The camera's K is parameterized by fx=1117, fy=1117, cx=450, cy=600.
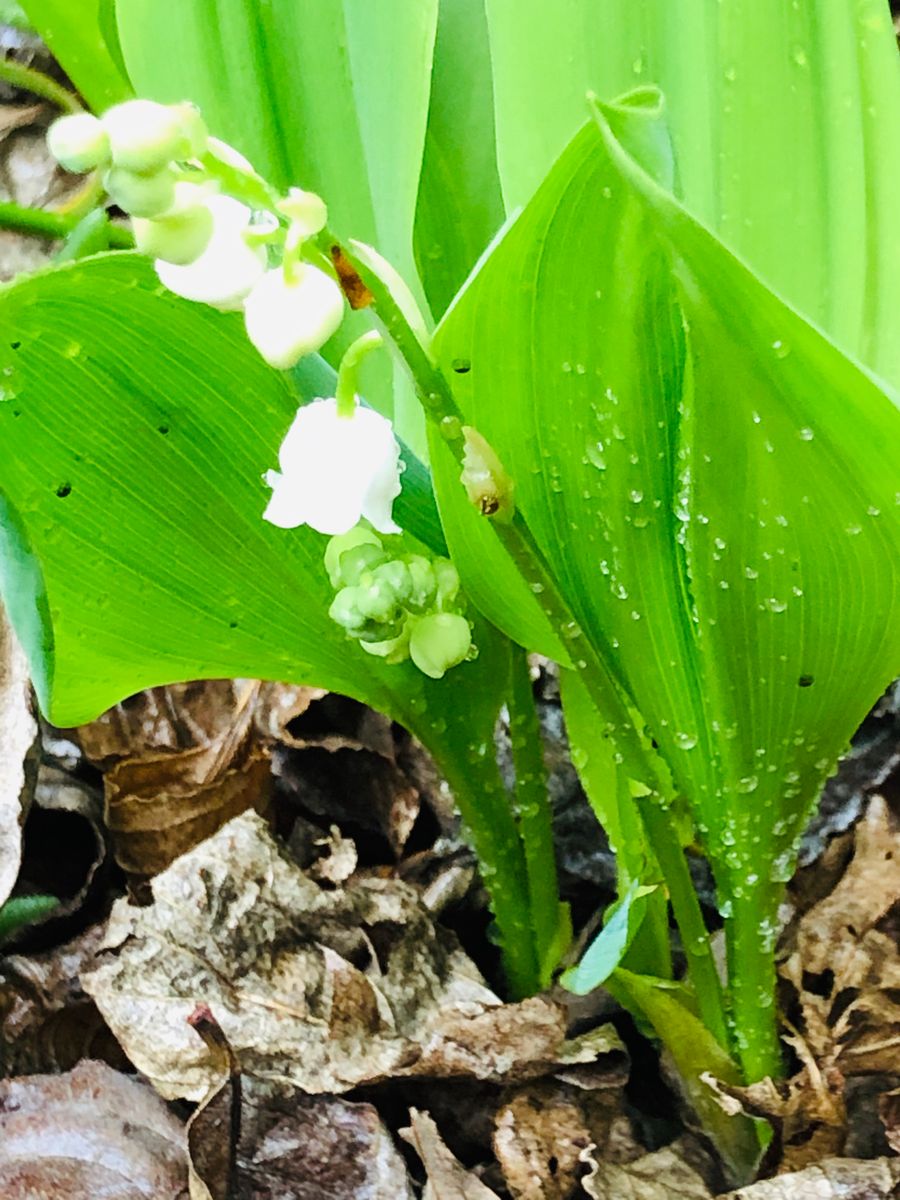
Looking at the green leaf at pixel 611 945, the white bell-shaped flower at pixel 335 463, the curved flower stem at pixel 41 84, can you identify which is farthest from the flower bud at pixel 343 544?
the curved flower stem at pixel 41 84

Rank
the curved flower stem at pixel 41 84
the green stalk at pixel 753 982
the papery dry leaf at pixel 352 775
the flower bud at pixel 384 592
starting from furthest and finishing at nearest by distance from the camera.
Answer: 1. the curved flower stem at pixel 41 84
2. the papery dry leaf at pixel 352 775
3. the green stalk at pixel 753 982
4. the flower bud at pixel 384 592

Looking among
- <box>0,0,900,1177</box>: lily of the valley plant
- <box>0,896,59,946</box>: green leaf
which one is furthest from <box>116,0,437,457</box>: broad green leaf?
<box>0,896,59,946</box>: green leaf

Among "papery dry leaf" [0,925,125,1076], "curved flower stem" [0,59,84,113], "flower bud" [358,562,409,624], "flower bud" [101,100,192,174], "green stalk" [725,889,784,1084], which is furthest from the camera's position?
"curved flower stem" [0,59,84,113]

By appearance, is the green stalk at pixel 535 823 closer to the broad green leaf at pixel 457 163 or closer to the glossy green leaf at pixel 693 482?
the glossy green leaf at pixel 693 482

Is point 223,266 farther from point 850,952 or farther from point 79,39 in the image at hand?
point 79,39

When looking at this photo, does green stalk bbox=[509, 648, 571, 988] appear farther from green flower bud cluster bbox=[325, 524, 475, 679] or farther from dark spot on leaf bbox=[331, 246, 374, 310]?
dark spot on leaf bbox=[331, 246, 374, 310]

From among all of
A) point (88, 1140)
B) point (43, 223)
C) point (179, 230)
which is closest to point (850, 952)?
point (88, 1140)
